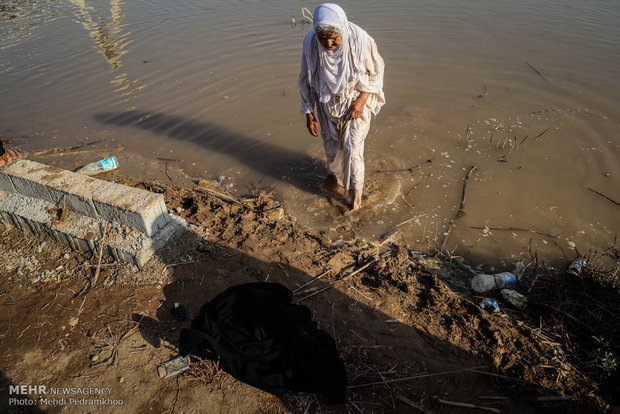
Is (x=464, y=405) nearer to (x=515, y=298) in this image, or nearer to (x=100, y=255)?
(x=515, y=298)

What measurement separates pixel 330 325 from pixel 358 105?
6.85 feet

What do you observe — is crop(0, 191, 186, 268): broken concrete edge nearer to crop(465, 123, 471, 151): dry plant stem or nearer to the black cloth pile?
the black cloth pile

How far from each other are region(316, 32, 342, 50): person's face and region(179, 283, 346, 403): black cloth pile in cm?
217

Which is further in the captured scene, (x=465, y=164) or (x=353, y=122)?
(x=465, y=164)

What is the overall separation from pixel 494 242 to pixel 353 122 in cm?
189

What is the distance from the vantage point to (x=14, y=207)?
3.57 metres

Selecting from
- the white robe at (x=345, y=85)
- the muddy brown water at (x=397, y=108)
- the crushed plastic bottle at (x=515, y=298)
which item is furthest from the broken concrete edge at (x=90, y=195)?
the crushed plastic bottle at (x=515, y=298)

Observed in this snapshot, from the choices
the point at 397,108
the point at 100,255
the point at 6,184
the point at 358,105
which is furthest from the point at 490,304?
the point at 6,184

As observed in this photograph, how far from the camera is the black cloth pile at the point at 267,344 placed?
2330 millimetres

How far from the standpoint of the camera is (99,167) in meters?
5.11

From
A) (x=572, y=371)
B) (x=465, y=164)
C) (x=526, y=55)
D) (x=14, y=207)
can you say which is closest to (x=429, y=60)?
(x=526, y=55)

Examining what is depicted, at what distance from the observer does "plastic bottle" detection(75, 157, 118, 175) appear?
16.6 ft

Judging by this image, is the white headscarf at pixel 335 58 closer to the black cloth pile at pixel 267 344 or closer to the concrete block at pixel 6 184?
the black cloth pile at pixel 267 344

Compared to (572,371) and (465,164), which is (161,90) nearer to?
(465,164)
